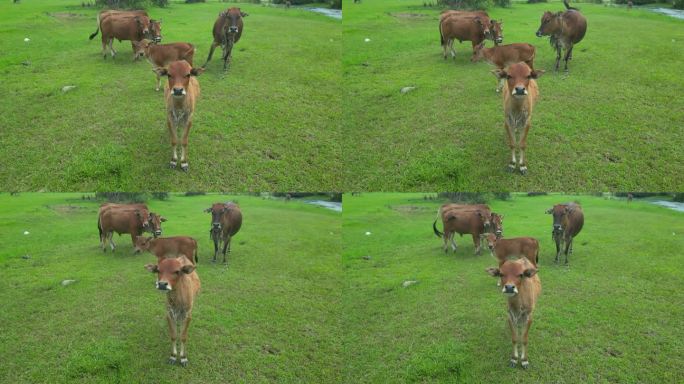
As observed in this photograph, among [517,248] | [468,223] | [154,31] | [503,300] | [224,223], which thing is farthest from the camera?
[154,31]

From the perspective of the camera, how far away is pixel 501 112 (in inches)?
445

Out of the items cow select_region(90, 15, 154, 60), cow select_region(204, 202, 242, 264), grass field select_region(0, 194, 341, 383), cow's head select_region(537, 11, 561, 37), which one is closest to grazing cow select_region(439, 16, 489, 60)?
cow's head select_region(537, 11, 561, 37)

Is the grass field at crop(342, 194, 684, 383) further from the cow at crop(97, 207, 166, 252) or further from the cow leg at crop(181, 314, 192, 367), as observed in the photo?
the cow at crop(97, 207, 166, 252)

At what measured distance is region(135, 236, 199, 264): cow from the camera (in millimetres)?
10133

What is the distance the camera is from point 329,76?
14.0 metres

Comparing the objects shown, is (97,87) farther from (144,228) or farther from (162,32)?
(144,228)

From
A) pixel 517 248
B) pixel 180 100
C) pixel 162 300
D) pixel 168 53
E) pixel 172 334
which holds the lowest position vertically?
pixel 162 300

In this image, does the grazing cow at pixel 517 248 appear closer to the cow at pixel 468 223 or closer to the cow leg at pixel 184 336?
the cow at pixel 468 223

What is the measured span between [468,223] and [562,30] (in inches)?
185

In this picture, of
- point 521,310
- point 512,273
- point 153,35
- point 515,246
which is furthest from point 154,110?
point 521,310

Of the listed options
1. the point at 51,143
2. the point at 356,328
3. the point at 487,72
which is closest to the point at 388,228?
the point at 356,328

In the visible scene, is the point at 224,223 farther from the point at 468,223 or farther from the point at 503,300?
the point at 503,300

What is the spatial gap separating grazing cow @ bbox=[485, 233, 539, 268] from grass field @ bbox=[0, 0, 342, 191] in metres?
2.82

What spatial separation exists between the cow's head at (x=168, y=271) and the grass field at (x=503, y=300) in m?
2.65
